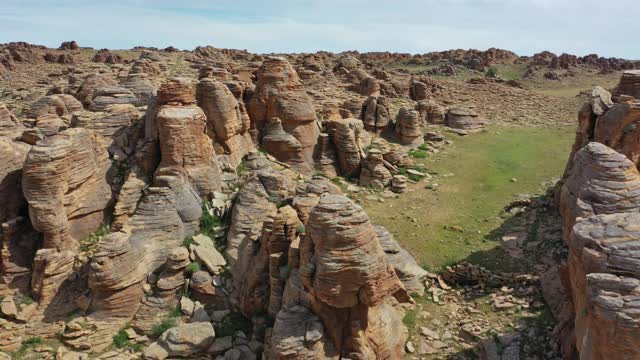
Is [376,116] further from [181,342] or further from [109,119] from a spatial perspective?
[181,342]

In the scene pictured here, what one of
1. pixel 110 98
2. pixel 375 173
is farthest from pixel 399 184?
pixel 110 98

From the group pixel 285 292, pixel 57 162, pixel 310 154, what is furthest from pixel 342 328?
pixel 310 154

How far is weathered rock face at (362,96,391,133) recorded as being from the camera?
109 ft

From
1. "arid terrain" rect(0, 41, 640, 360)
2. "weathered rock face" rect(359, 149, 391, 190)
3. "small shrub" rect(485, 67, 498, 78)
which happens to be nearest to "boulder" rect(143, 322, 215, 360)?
"arid terrain" rect(0, 41, 640, 360)

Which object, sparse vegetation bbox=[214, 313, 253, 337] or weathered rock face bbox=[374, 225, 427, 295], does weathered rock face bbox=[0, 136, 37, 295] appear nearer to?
sparse vegetation bbox=[214, 313, 253, 337]

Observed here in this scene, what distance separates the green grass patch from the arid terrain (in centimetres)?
16

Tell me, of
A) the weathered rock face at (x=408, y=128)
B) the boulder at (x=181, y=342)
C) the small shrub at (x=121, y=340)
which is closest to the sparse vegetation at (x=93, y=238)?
the small shrub at (x=121, y=340)

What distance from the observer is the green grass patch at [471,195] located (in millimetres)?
19562

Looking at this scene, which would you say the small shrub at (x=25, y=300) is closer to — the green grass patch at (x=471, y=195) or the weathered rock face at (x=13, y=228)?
the weathered rock face at (x=13, y=228)

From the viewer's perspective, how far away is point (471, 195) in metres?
25.7

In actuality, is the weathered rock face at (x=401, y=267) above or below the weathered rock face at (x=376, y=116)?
below

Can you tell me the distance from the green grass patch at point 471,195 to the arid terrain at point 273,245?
0.16m

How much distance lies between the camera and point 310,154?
26.5m

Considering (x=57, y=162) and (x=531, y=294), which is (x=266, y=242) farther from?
(x=531, y=294)
